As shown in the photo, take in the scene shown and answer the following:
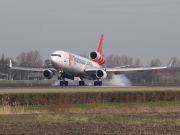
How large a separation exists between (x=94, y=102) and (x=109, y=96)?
1.93m

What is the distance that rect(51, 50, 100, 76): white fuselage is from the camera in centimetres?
7431

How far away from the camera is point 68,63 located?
7569 cm

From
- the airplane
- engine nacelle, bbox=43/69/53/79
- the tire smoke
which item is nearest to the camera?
the airplane

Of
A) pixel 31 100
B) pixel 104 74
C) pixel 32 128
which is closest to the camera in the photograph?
pixel 32 128

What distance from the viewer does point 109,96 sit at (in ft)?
155

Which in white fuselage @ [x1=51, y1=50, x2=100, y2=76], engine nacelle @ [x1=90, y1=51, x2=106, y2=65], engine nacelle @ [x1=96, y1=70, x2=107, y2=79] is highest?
engine nacelle @ [x1=90, y1=51, x2=106, y2=65]

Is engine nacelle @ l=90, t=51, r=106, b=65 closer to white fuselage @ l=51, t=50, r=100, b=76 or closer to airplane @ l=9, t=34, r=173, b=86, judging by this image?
airplane @ l=9, t=34, r=173, b=86

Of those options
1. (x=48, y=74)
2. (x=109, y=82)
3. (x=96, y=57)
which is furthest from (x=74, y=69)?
(x=109, y=82)

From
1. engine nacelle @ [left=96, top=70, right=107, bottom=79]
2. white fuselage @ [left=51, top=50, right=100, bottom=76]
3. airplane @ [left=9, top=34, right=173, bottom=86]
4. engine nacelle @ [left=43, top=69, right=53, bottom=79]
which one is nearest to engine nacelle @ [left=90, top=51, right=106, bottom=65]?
airplane @ [left=9, top=34, right=173, bottom=86]

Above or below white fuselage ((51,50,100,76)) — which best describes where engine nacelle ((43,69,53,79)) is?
below

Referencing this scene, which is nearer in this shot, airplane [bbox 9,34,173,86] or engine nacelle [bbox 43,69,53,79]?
airplane [bbox 9,34,173,86]

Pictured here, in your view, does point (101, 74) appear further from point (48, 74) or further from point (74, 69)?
point (48, 74)

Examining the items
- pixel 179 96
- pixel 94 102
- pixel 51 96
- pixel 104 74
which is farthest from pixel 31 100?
pixel 104 74

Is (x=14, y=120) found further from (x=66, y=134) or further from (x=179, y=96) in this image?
(x=179, y=96)
